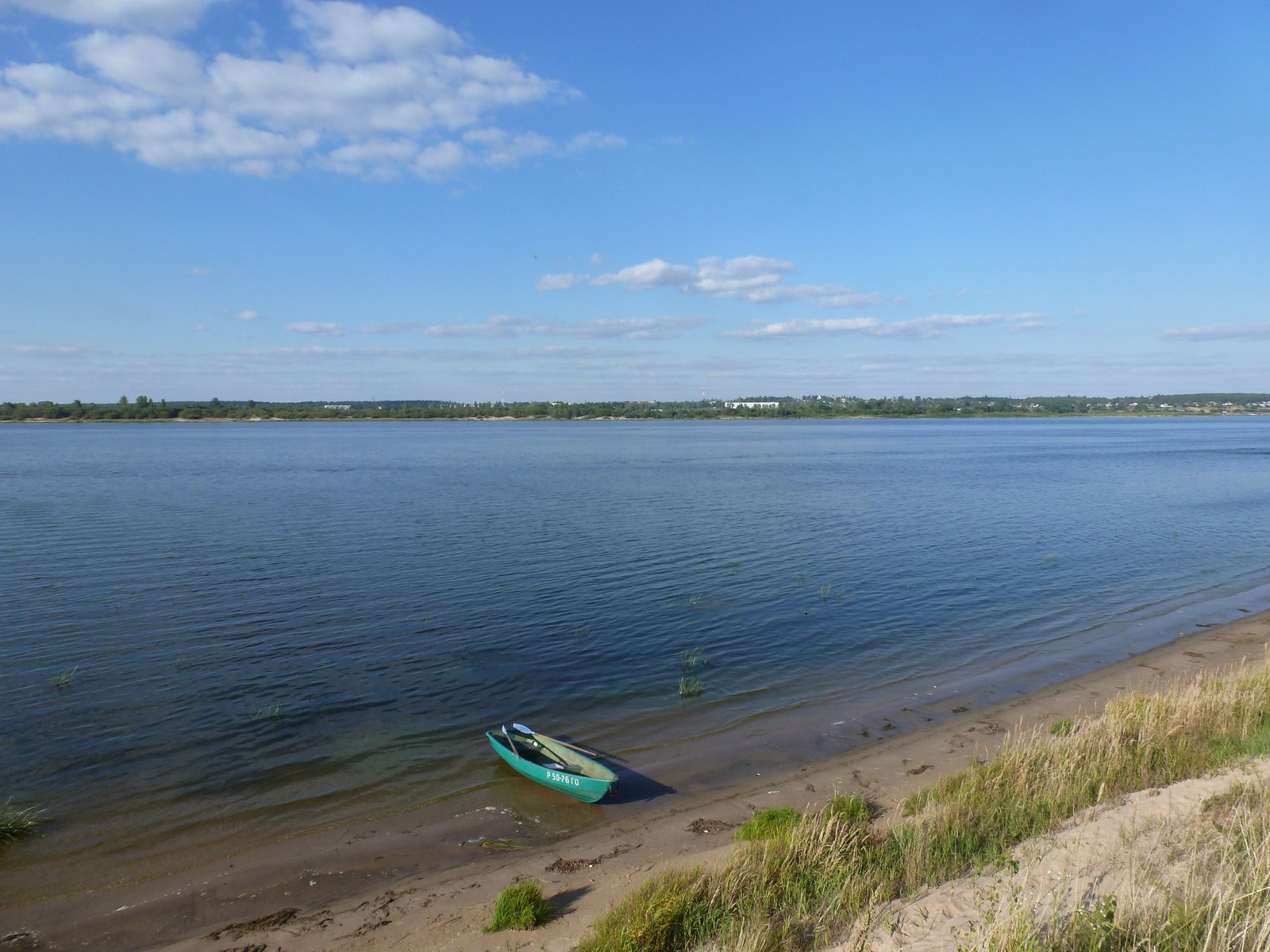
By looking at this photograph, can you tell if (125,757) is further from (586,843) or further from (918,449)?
(918,449)

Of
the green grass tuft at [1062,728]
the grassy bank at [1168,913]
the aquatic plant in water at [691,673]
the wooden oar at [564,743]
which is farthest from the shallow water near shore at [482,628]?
the grassy bank at [1168,913]

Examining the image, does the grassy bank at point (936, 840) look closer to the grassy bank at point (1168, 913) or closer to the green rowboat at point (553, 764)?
the grassy bank at point (1168, 913)

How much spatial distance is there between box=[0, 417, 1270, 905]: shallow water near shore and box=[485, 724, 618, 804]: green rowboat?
1.52 feet

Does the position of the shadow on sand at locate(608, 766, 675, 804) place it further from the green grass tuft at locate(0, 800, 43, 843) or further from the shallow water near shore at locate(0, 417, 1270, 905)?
the green grass tuft at locate(0, 800, 43, 843)

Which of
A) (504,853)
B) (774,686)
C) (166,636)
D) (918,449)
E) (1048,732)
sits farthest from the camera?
(918,449)

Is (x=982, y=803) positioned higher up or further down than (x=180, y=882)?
higher up

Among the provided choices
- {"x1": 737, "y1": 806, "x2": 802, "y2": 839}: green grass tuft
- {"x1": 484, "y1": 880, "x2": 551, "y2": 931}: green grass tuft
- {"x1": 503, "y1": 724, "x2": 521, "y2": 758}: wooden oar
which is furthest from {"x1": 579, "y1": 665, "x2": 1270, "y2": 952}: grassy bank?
{"x1": 503, "y1": 724, "x2": 521, "y2": 758}: wooden oar

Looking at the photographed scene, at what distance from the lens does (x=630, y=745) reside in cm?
1558

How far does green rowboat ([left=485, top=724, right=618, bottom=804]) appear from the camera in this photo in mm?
13172

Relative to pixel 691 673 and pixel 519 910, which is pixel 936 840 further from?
pixel 691 673

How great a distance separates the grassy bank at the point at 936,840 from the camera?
8.29 meters

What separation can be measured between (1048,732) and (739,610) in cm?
1188

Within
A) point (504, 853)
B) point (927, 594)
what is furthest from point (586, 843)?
point (927, 594)

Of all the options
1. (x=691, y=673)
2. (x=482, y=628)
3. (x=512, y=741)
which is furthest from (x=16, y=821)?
(x=691, y=673)
